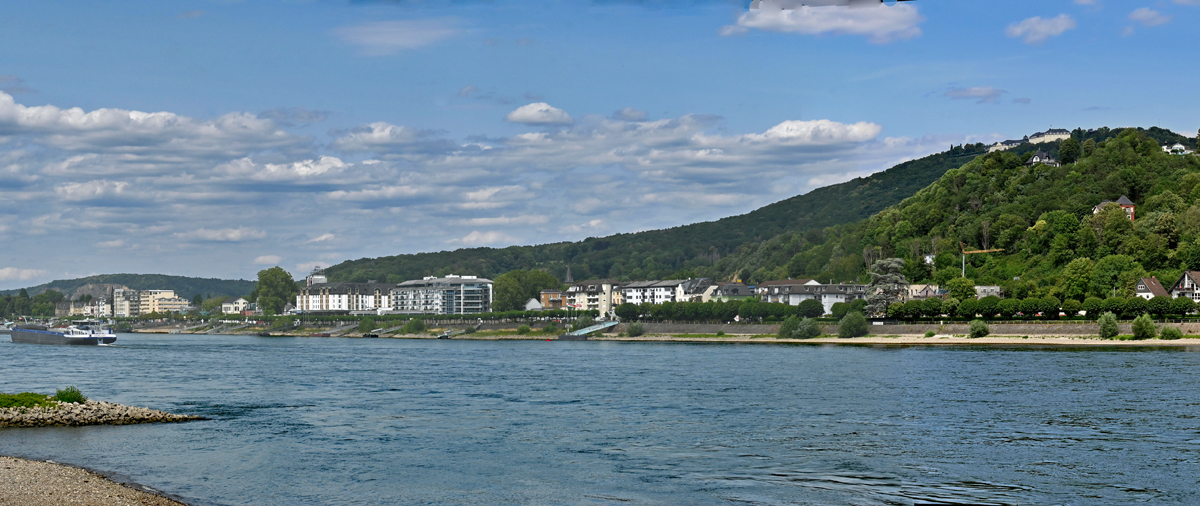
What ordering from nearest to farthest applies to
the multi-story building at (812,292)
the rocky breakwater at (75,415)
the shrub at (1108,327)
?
the rocky breakwater at (75,415)
the shrub at (1108,327)
the multi-story building at (812,292)

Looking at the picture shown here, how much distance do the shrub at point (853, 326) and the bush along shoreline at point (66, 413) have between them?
253 ft

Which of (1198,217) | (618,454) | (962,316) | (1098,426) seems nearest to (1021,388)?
(1098,426)

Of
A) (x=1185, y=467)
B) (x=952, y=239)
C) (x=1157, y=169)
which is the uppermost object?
(x=1157, y=169)

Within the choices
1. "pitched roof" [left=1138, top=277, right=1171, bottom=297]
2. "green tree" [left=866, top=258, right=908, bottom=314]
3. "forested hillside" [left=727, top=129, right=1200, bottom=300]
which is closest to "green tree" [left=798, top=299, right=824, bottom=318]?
"green tree" [left=866, top=258, right=908, bottom=314]

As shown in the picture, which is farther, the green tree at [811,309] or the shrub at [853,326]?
the green tree at [811,309]

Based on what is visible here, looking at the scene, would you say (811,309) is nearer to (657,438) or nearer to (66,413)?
(657,438)

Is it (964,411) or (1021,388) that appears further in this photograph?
(1021,388)

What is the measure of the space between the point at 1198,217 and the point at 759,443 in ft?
334

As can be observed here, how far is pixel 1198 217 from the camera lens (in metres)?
110

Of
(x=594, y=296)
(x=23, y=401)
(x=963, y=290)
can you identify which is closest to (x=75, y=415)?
(x=23, y=401)

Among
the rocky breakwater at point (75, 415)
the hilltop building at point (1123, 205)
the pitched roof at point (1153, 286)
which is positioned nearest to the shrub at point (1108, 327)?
the pitched roof at point (1153, 286)

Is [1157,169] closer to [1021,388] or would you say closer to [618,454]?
[1021,388]

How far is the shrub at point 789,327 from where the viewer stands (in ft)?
347

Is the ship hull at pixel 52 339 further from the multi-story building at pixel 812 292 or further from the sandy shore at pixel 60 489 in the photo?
the sandy shore at pixel 60 489
